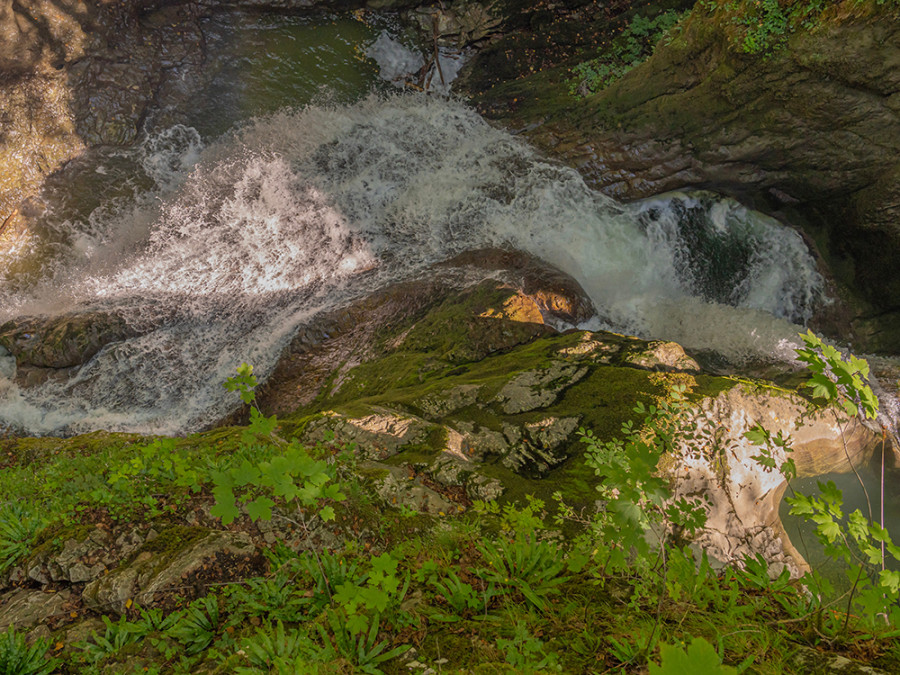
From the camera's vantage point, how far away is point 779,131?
24.8ft

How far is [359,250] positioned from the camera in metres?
9.16

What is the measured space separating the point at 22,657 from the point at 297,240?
776 centimetres

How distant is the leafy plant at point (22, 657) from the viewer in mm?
2277

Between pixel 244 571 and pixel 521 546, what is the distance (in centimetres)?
167

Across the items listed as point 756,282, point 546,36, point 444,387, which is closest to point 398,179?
point 546,36

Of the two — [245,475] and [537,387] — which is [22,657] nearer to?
[245,475]

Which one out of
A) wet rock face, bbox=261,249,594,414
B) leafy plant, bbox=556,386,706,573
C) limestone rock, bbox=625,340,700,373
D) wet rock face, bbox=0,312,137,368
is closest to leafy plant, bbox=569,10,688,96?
wet rock face, bbox=261,249,594,414

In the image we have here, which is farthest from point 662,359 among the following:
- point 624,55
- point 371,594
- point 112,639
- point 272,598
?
point 624,55

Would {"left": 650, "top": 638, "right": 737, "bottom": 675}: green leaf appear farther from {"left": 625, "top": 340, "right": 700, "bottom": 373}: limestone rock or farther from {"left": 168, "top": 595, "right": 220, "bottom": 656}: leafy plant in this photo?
{"left": 625, "top": 340, "right": 700, "bottom": 373}: limestone rock

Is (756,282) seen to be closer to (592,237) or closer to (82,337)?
(592,237)

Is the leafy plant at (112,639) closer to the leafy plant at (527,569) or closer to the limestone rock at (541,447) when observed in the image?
the leafy plant at (527,569)

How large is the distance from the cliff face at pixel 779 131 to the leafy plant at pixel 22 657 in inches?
381

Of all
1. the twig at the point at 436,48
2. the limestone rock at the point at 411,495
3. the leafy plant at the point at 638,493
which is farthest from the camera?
the twig at the point at 436,48

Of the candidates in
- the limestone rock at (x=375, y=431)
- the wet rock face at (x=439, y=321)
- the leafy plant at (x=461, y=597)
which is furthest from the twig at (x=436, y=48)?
the leafy plant at (x=461, y=597)
